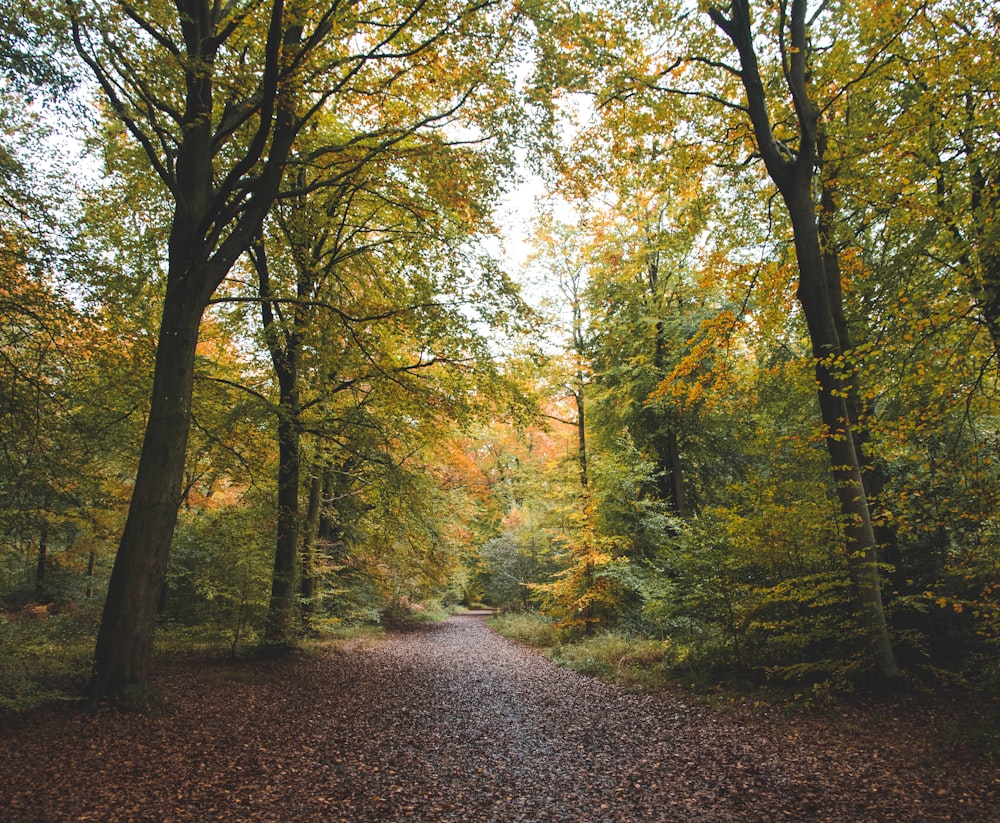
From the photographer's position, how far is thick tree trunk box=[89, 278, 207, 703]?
629cm

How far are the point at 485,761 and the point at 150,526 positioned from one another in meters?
4.90

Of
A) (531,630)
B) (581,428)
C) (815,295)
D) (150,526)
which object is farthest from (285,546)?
(815,295)

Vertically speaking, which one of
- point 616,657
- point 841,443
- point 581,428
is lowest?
point 616,657

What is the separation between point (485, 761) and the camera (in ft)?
17.9

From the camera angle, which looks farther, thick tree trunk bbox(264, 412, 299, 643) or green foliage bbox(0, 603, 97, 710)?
thick tree trunk bbox(264, 412, 299, 643)

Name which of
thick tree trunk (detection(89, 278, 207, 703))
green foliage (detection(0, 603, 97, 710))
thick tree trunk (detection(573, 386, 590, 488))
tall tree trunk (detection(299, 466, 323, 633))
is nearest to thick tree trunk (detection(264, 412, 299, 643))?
tall tree trunk (detection(299, 466, 323, 633))

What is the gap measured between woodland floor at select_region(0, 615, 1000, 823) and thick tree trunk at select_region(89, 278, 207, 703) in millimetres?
515

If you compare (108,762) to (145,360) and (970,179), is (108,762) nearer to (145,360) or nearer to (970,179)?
(145,360)

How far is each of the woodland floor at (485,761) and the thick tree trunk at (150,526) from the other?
1.69ft

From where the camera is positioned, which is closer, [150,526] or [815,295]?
[150,526]

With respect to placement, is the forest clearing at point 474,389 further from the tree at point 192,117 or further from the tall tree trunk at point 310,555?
the tall tree trunk at point 310,555

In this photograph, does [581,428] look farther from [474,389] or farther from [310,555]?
[310,555]

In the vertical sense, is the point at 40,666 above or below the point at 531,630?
above

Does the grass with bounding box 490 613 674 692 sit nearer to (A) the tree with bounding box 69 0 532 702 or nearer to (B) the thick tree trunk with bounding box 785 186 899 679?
(B) the thick tree trunk with bounding box 785 186 899 679
